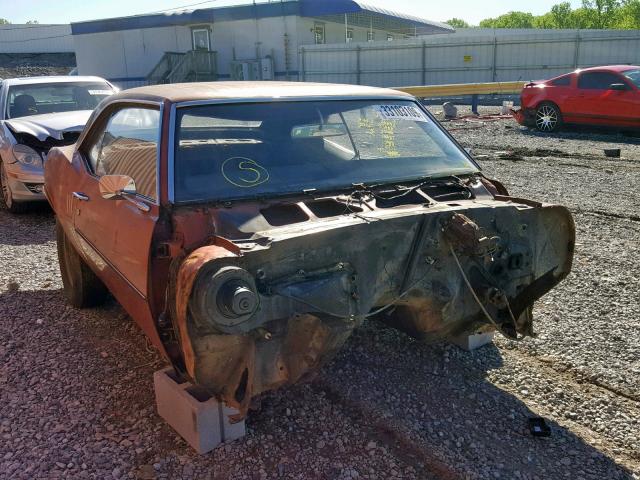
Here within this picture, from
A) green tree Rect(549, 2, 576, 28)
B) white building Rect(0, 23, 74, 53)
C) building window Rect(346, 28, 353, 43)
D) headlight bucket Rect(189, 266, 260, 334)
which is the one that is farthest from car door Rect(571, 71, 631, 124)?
green tree Rect(549, 2, 576, 28)

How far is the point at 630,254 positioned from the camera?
18.9ft

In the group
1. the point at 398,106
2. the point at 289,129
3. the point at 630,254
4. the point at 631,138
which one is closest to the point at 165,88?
the point at 289,129

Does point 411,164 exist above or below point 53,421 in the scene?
above

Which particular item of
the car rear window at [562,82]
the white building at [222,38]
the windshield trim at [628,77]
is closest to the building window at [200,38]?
the white building at [222,38]

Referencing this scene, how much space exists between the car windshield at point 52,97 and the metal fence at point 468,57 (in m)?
18.7

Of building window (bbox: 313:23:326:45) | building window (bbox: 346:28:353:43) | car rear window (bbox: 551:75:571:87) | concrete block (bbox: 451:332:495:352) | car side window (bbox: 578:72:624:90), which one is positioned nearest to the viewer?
concrete block (bbox: 451:332:495:352)

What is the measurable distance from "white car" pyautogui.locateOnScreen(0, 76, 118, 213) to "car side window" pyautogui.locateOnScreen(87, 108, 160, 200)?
342cm

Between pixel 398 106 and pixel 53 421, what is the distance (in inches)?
109

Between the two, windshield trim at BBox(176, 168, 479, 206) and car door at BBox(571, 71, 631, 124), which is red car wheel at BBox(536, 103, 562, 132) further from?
windshield trim at BBox(176, 168, 479, 206)

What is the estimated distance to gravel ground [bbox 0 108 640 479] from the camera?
9.53 ft

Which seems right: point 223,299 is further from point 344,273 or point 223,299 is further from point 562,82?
point 562,82

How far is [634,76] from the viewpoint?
12.8 metres

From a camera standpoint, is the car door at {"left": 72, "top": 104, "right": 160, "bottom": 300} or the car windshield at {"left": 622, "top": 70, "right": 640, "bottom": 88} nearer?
the car door at {"left": 72, "top": 104, "right": 160, "bottom": 300}

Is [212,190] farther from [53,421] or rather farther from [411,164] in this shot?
[53,421]
